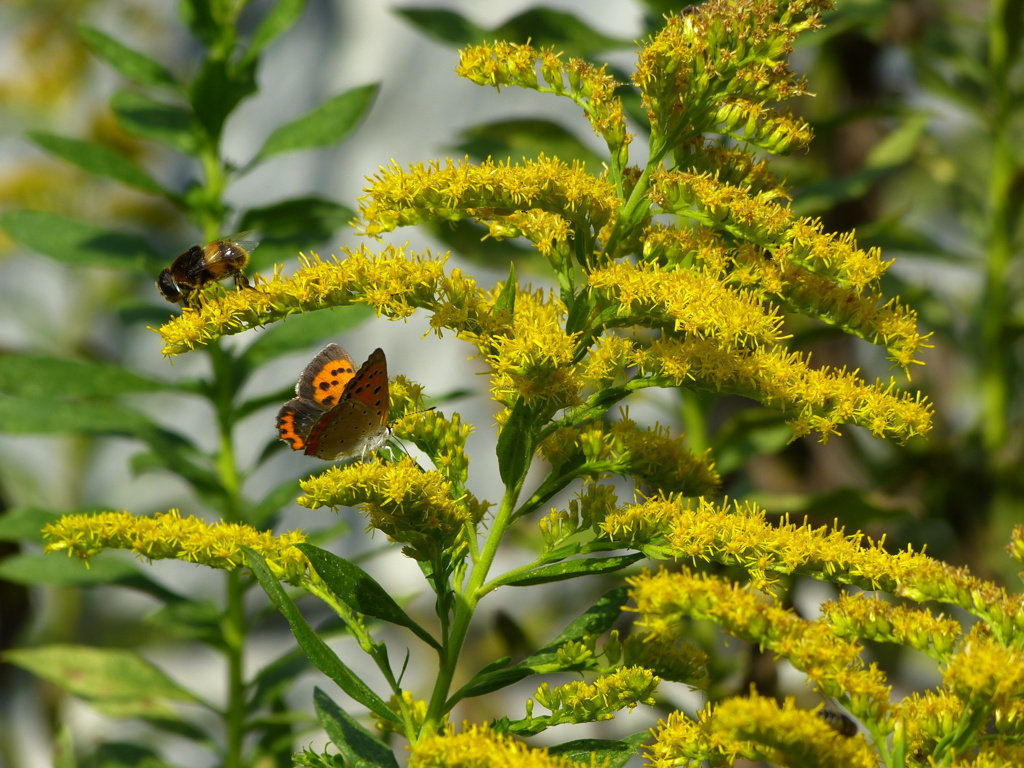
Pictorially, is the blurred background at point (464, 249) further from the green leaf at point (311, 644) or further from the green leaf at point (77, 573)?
the green leaf at point (311, 644)

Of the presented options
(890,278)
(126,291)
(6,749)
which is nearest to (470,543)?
(890,278)

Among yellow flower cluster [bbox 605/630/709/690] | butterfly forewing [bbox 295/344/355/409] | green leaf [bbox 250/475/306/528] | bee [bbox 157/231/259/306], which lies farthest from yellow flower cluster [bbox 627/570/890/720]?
green leaf [bbox 250/475/306/528]

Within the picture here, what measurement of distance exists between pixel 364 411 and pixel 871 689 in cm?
69

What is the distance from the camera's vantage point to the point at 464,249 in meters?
2.50

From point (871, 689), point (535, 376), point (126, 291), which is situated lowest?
point (871, 689)

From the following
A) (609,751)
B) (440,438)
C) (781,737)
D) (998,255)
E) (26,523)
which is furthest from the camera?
(998,255)

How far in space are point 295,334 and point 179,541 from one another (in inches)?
34.4

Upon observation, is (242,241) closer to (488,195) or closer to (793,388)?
(488,195)

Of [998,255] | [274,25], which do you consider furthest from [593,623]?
[998,255]

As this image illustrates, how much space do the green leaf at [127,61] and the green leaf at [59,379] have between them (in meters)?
0.59

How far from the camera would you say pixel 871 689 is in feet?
3.69

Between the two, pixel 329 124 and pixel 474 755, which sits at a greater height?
pixel 329 124

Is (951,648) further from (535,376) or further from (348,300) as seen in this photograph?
(348,300)

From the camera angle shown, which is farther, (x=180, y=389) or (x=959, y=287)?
(x=959, y=287)
